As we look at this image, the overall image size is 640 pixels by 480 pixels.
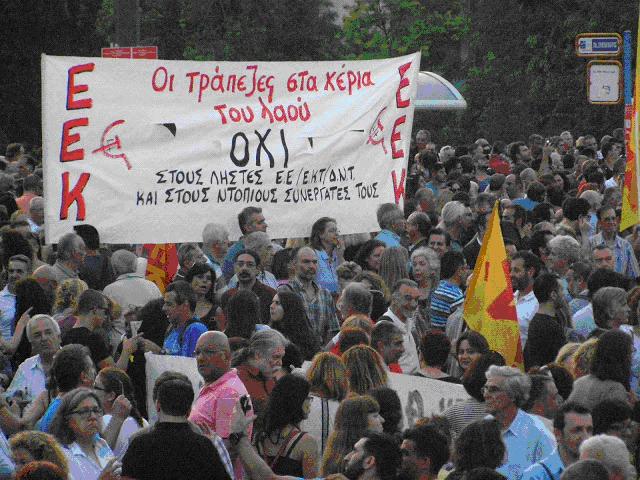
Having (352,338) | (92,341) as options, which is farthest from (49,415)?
(352,338)

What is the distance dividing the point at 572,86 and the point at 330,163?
23.6m

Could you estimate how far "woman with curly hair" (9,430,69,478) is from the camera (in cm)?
725

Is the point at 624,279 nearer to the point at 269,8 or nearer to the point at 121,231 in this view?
the point at 121,231

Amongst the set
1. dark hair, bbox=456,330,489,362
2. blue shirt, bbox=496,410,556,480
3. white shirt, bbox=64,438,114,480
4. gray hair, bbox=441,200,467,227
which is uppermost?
gray hair, bbox=441,200,467,227

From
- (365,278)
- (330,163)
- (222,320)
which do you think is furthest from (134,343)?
(330,163)

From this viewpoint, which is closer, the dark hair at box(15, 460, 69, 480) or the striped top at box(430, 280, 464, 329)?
the dark hair at box(15, 460, 69, 480)

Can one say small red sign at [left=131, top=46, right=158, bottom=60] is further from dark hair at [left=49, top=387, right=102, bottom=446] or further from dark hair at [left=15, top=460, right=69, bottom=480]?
dark hair at [left=15, top=460, right=69, bottom=480]

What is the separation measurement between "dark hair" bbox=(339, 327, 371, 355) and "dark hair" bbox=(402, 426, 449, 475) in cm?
220

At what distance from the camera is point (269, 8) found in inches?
1668

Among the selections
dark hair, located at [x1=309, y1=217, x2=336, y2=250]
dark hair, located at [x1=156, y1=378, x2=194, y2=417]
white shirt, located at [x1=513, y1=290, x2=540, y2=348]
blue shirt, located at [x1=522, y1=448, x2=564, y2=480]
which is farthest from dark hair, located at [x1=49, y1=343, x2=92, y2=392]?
dark hair, located at [x1=309, y1=217, x2=336, y2=250]

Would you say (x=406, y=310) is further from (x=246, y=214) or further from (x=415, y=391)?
(x=246, y=214)

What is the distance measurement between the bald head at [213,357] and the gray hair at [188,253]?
12.7 feet

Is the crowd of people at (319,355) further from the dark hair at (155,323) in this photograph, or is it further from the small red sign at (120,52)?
the small red sign at (120,52)

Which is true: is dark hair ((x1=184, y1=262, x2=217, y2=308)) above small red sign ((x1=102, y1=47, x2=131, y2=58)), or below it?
below
